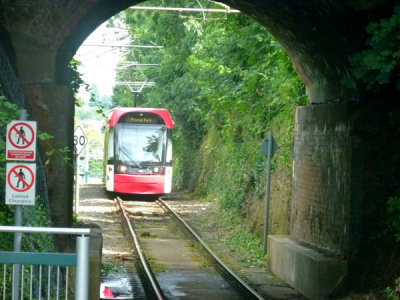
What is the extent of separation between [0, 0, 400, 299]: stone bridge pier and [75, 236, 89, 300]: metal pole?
6694 mm

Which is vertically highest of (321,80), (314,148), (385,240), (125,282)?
(321,80)

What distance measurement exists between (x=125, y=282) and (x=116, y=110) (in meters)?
17.1

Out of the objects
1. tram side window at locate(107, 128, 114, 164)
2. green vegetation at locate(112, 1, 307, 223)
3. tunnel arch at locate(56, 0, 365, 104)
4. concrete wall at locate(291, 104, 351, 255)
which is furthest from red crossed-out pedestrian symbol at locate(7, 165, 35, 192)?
tram side window at locate(107, 128, 114, 164)

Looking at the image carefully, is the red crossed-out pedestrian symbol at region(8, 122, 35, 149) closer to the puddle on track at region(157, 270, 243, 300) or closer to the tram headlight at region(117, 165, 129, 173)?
the puddle on track at region(157, 270, 243, 300)

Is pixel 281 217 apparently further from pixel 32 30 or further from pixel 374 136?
pixel 32 30

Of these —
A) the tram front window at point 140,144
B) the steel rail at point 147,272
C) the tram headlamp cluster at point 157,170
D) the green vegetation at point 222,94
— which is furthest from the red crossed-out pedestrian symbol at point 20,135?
the tram headlamp cluster at point 157,170

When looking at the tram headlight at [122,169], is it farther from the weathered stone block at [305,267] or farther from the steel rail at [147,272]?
the weathered stone block at [305,267]

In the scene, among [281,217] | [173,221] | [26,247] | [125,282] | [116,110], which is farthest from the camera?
[116,110]

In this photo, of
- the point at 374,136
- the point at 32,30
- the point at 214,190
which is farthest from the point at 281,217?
the point at 214,190

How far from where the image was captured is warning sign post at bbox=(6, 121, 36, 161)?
9.60 meters

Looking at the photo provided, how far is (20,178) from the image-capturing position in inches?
376

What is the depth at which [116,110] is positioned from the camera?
3198 centimetres

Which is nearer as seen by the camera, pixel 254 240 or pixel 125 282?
pixel 125 282

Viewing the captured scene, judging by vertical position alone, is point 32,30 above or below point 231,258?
above
